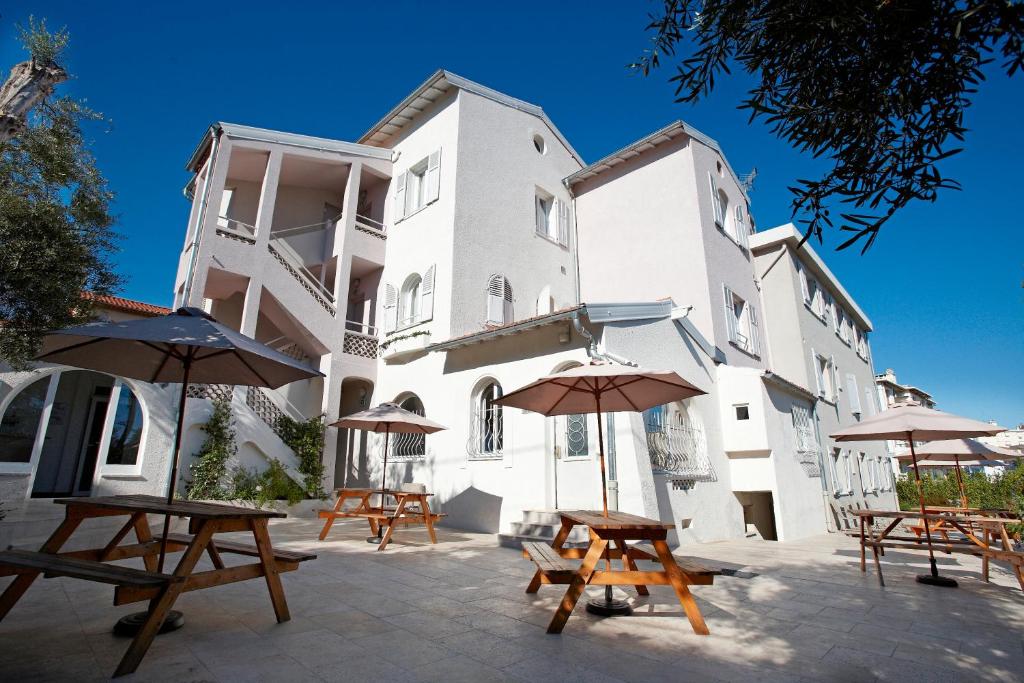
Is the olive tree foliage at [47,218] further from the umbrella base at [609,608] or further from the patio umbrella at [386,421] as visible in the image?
the umbrella base at [609,608]

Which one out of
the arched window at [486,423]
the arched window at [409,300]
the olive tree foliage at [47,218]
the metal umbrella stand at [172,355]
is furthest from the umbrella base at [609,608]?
the arched window at [409,300]

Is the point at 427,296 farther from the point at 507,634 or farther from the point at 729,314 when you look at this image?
the point at 507,634

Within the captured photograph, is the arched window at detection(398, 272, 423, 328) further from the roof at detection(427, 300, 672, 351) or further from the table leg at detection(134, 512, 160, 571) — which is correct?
the table leg at detection(134, 512, 160, 571)

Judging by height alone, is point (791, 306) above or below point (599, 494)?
above

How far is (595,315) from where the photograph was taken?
8945 mm

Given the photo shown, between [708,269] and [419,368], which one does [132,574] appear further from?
[708,269]

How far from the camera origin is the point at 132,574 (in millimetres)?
2971

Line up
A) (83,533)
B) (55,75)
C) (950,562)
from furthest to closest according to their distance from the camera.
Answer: (950,562)
(83,533)
(55,75)

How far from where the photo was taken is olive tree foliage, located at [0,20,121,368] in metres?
6.06

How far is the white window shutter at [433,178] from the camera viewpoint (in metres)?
14.1

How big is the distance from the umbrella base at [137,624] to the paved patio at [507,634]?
0.23 feet

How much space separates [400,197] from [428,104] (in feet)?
9.70

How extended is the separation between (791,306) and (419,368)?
11597 millimetres

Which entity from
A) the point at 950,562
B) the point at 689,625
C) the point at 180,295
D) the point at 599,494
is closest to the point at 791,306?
the point at 950,562
